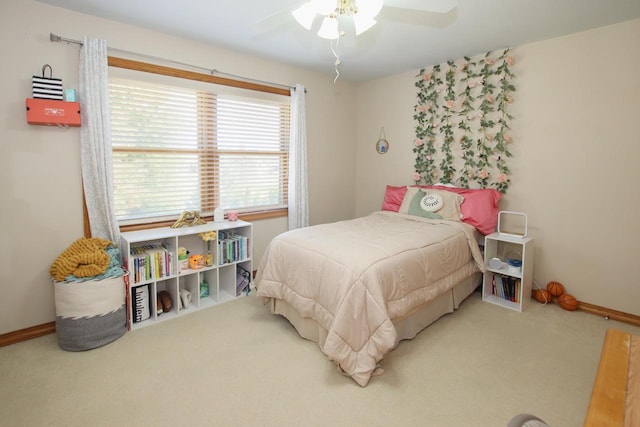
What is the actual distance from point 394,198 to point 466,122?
3.79 feet

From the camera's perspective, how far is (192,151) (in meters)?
3.25

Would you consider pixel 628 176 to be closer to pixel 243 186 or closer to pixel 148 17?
pixel 243 186

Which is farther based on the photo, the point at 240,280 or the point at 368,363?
the point at 240,280

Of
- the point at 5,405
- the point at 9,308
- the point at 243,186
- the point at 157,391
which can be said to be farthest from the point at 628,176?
the point at 9,308

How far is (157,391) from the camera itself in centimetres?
195

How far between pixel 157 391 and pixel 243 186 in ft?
7.31

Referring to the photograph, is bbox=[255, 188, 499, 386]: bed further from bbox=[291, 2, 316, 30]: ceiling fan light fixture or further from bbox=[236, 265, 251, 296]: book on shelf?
bbox=[291, 2, 316, 30]: ceiling fan light fixture

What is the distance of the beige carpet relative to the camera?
1769 mm

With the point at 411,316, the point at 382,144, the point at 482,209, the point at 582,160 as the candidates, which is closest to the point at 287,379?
the point at 411,316

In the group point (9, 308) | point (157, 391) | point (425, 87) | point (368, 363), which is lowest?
point (157, 391)

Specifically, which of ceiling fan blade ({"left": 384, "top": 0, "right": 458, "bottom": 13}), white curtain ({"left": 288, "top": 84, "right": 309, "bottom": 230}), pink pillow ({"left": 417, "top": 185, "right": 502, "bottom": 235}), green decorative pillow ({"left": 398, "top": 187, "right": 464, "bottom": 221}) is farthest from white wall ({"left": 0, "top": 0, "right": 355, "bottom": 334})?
pink pillow ({"left": 417, "top": 185, "right": 502, "bottom": 235})

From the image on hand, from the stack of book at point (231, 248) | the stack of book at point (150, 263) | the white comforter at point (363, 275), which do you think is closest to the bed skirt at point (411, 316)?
the white comforter at point (363, 275)

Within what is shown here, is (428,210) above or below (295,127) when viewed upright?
below

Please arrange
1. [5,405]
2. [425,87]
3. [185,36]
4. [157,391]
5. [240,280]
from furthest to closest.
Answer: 1. [425,87]
2. [240,280]
3. [185,36]
4. [157,391]
5. [5,405]
